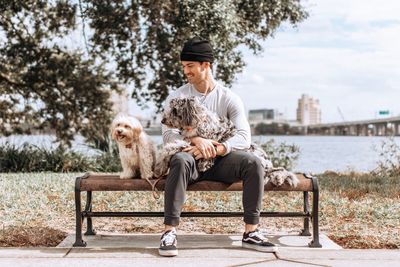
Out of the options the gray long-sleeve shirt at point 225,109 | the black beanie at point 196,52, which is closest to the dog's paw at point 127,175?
the gray long-sleeve shirt at point 225,109

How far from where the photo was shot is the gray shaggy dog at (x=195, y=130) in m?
4.87

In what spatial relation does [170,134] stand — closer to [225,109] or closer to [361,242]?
[225,109]

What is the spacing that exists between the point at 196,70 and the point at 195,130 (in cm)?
50

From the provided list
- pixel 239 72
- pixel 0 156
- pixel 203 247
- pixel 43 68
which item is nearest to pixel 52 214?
pixel 203 247

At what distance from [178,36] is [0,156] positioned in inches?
166

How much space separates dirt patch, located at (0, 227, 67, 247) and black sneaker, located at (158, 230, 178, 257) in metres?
1.09

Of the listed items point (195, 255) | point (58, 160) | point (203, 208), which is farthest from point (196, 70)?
point (58, 160)

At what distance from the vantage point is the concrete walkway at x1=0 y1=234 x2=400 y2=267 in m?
4.44

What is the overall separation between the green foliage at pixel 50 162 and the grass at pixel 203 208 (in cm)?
295

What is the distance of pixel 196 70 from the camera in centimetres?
507

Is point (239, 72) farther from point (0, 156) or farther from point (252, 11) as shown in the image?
point (0, 156)

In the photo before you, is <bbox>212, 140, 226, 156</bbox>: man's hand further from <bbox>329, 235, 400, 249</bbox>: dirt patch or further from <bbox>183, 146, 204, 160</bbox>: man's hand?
<bbox>329, 235, 400, 249</bbox>: dirt patch

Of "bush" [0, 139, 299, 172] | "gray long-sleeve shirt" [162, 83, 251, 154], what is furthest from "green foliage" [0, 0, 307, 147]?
"gray long-sleeve shirt" [162, 83, 251, 154]

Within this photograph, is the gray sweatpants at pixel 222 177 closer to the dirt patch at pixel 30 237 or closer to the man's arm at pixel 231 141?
the man's arm at pixel 231 141
